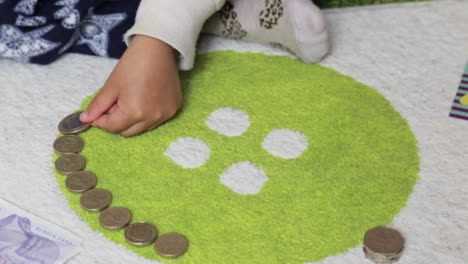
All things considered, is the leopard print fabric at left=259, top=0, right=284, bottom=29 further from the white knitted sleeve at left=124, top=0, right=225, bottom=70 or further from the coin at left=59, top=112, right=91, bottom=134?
the coin at left=59, top=112, right=91, bottom=134

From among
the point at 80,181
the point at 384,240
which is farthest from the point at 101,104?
the point at 384,240

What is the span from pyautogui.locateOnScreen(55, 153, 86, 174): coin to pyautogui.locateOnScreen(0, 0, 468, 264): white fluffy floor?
0.06 ft

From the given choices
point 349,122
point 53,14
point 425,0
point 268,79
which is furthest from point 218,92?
point 425,0

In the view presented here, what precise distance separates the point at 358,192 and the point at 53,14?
640 mm

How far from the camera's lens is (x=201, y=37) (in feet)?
4.21

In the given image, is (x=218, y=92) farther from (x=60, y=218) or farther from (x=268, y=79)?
(x=60, y=218)

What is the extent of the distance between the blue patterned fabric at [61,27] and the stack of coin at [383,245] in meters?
0.60

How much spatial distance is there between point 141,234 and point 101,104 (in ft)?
0.85

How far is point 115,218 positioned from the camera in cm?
89

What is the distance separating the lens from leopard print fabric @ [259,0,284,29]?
1203mm

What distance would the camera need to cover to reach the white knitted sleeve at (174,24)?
108cm

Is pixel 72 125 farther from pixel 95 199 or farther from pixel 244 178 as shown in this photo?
pixel 244 178

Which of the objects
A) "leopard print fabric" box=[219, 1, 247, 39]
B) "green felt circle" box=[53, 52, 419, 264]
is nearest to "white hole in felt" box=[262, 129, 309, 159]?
"green felt circle" box=[53, 52, 419, 264]

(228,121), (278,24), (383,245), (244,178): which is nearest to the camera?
(383,245)
